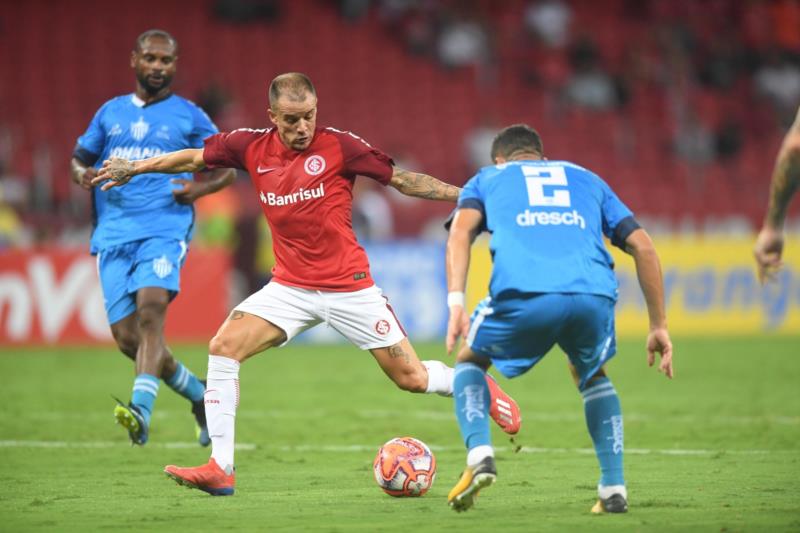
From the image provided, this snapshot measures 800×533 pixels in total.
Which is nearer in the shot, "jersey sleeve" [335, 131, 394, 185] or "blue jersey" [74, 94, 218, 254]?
"jersey sleeve" [335, 131, 394, 185]

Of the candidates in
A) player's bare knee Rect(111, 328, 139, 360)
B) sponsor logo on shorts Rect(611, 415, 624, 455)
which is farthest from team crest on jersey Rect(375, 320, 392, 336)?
player's bare knee Rect(111, 328, 139, 360)

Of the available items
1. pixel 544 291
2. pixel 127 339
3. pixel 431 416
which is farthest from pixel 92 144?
pixel 544 291

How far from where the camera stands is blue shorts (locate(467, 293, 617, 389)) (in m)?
6.41

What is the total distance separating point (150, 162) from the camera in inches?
314

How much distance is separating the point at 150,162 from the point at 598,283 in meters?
3.04

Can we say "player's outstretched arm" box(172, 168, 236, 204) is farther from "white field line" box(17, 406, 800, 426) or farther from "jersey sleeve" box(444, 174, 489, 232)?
"jersey sleeve" box(444, 174, 489, 232)

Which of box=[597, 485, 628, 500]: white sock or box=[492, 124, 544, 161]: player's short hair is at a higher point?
box=[492, 124, 544, 161]: player's short hair

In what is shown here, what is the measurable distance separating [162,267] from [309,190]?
86.1 inches

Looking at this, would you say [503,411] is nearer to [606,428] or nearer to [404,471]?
[404,471]

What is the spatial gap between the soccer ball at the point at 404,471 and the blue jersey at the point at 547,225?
1513 millimetres

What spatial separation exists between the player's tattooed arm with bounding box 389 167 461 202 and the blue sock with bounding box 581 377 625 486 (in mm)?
1616

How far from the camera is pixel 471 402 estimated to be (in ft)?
21.9

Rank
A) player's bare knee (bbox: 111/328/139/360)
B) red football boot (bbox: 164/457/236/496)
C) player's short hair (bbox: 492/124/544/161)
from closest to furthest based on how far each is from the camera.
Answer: player's short hair (bbox: 492/124/544/161) < red football boot (bbox: 164/457/236/496) < player's bare knee (bbox: 111/328/139/360)

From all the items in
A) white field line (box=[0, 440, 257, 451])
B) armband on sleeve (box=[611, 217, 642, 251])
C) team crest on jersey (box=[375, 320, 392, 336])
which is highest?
armband on sleeve (box=[611, 217, 642, 251])
